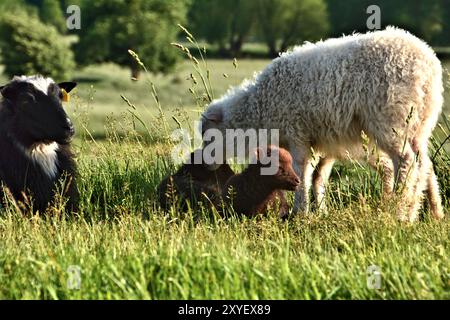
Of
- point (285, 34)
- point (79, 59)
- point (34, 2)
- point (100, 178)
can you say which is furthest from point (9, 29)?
point (34, 2)

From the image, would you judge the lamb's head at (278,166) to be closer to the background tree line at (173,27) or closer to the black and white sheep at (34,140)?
the black and white sheep at (34,140)

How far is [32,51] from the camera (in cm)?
4172

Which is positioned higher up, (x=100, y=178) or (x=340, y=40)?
(x=340, y=40)

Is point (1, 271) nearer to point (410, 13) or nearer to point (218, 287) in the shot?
point (218, 287)

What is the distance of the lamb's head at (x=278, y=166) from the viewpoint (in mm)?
6062

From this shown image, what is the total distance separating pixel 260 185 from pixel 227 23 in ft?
199

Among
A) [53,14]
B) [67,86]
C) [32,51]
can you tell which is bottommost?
[53,14]

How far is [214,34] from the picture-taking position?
64.0m

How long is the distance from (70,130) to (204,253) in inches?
85.1

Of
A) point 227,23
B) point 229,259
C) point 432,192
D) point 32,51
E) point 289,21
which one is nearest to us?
point 229,259

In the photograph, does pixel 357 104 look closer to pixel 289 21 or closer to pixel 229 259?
pixel 229 259

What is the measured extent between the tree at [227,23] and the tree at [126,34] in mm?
5133

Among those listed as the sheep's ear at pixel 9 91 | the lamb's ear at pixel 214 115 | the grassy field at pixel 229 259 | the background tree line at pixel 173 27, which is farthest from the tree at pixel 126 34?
the grassy field at pixel 229 259

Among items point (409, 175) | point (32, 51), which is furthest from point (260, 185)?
point (32, 51)
